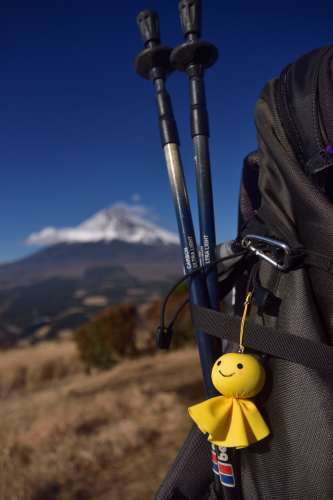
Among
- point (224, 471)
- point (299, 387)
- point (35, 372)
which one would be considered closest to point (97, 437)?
point (224, 471)

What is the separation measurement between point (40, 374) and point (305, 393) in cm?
1156

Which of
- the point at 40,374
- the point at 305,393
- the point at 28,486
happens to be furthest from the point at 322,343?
the point at 40,374

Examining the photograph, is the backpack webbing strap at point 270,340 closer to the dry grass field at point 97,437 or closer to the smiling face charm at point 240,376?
the smiling face charm at point 240,376

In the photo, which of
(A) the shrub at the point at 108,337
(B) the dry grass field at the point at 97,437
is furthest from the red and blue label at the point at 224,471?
(A) the shrub at the point at 108,337

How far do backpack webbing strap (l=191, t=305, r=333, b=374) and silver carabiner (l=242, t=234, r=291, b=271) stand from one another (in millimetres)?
196

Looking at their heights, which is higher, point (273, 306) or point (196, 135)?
point (196, 135)

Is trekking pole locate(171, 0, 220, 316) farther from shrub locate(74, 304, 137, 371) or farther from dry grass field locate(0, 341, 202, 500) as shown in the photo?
shrub locate(74, 304, 137, 371)

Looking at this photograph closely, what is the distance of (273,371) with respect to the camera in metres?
1.14

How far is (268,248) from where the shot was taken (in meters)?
1.25

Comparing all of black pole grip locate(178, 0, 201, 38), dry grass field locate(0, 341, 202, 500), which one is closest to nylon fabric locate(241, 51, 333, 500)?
black pole grip locate(178, 0, 201, 38)

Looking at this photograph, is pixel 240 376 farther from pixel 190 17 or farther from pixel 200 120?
pixel 190 17

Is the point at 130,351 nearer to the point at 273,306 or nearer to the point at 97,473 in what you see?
the point at 97,473

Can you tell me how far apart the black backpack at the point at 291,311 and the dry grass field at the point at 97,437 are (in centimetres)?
316

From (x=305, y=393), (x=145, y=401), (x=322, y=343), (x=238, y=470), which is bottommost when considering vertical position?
(x=145, y=401)
